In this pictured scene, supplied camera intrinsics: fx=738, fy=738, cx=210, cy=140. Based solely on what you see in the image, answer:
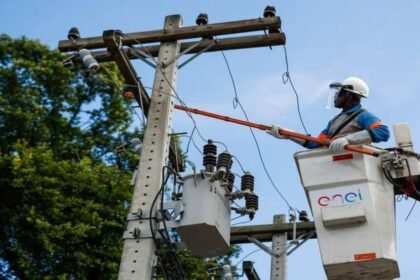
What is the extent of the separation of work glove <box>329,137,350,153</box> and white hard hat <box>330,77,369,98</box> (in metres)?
0.79

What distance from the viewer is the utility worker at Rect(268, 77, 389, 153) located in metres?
5.23

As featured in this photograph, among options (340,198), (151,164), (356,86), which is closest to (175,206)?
(151,164)

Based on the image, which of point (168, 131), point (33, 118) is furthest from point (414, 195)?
point (33, 118)

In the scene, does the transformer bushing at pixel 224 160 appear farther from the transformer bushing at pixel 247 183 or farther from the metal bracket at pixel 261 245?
→ the metal bracket at pixel 261 245

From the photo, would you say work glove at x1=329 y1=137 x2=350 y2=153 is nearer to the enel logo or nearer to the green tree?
the enel logo

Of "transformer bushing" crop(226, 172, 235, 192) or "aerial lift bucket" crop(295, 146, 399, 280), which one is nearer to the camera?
"aerial lift bucket" crop(295, 146, 399, 280)

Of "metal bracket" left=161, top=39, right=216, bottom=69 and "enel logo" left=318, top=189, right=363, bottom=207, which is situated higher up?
"metal bracket" left=161, top=39, right=216, bottom=69

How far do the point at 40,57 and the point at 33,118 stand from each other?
215cm

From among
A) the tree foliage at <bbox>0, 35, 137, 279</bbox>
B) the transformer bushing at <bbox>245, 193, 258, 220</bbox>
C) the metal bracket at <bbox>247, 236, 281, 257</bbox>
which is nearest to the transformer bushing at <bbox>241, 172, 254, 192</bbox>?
the transformer bushing at <bbox>245, 193, 258, 220</bbox>

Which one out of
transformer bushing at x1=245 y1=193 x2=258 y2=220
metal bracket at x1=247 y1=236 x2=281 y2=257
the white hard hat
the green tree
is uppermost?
the green tree

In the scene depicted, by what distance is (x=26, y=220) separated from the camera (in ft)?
43.9

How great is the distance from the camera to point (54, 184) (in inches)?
537

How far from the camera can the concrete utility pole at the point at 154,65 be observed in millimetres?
5129

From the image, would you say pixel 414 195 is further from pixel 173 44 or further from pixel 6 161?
pixel 6 161
